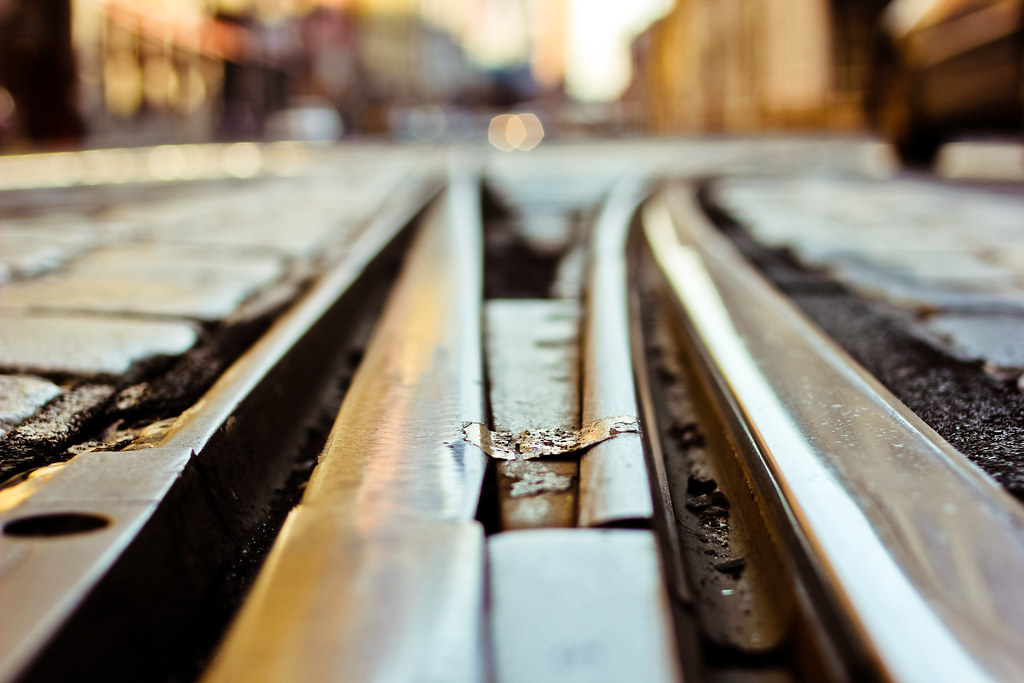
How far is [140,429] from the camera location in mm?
1167

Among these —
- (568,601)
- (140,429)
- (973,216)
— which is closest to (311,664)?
(568,601)

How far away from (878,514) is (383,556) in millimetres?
482

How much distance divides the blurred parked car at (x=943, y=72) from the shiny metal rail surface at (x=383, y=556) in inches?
170

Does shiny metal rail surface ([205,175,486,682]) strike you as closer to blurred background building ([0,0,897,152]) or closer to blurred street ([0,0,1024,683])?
blurred street ([0,0,1024,683])

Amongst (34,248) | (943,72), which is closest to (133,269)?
(34,248)

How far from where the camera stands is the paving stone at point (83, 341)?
1.39 meters

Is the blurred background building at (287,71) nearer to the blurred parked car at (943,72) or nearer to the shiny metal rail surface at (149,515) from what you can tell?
the blurred parked car at (943,72)

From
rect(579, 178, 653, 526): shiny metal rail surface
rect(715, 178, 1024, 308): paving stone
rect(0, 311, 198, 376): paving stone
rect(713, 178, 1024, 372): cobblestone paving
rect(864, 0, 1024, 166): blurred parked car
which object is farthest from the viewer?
rect(864, 0, 1024, 166): blurred parked car

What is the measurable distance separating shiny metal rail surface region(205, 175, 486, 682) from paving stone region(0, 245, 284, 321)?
74 cm

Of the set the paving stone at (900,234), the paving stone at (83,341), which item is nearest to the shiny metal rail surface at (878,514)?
the paving stone at (900,234)

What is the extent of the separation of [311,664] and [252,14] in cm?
2354

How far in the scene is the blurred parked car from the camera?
4395mm

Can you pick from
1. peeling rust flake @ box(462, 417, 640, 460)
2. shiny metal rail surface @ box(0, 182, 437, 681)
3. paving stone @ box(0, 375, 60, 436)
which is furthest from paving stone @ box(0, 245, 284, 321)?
peeling rust flake @ box(462, 417, 640, 460)

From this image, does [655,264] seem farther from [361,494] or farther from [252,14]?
[252,14]
